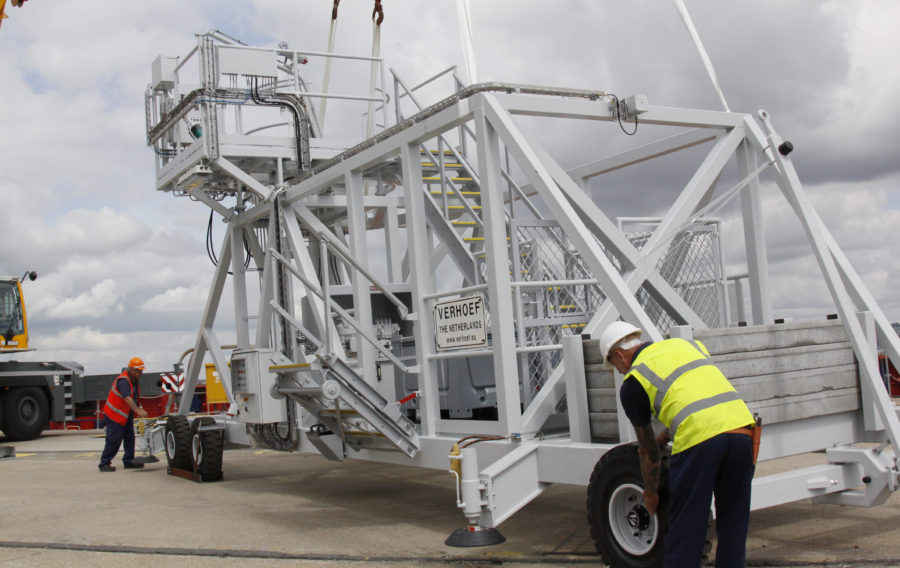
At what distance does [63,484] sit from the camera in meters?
11.0

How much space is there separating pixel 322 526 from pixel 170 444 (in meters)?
4.63

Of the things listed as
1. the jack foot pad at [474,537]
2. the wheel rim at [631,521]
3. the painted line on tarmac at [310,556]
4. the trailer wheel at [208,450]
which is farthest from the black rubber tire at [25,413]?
the wheel rim at [631,521]

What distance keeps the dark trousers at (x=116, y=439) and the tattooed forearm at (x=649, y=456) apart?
9539 millimetres

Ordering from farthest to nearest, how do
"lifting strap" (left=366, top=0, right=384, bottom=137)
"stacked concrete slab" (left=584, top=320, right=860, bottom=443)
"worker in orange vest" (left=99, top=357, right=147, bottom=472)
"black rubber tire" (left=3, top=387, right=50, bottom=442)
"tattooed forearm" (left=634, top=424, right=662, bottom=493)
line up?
"black rubber tire" (left=3, top=387, right=50, bottom=442)
"worker in orange vest" (left=99, top=357, right=147, bottom=472)
"lifting strap" (left=366, top=0, right=384, bottom=137)
"stacked concrete slab" (left=584, top=320, right=860, bottom=443)
"tattooed forearm" (left=634, top=424, right=662, bottom=493)

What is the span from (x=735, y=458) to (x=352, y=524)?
4112 millimetres

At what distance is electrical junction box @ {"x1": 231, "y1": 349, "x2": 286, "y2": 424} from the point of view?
854cm

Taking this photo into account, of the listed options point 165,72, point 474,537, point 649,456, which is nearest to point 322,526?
point 474,537

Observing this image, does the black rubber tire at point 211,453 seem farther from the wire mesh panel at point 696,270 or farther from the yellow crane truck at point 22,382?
the yellow crane truck at point 22,382

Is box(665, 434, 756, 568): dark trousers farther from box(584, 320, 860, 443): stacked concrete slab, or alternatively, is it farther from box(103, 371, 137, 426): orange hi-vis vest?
box(103, 371, 137, 426): orange hi-vis vest

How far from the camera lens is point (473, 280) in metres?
8.63

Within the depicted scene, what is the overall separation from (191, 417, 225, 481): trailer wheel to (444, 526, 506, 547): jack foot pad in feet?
17.6

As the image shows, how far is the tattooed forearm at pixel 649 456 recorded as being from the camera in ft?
14.5

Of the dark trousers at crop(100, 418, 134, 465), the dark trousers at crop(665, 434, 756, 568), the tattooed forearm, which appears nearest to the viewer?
the dark trousers at crop(665, 434, 756, 568)

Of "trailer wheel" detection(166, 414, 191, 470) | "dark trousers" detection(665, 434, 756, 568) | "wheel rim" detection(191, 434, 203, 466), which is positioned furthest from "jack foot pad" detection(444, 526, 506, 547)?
"trailer wheel" detection(166, 414, 191, 470)
